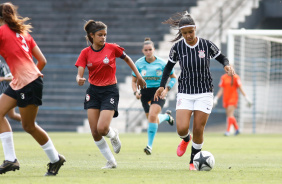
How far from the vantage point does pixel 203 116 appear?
28.0 ft

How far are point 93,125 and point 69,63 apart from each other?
1520cm

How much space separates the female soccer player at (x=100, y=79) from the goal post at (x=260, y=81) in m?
14.0

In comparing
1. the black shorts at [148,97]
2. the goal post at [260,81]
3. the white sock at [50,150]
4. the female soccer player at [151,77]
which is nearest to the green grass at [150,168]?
the white sock at [50,150]

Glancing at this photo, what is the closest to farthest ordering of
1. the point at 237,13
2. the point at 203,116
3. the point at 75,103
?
the point at 203,116, the point at 75,103, the point at 237,13

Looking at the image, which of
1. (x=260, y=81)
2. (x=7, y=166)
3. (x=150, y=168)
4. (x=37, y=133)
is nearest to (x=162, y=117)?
(x=150, y=168)

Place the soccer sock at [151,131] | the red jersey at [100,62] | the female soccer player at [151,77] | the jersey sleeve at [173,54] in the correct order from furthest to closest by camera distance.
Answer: the female soccer player at [151,77] < the soccer sock at [151,131] < the red jersey at [100,62] < the jersey sleeve at [173,54]

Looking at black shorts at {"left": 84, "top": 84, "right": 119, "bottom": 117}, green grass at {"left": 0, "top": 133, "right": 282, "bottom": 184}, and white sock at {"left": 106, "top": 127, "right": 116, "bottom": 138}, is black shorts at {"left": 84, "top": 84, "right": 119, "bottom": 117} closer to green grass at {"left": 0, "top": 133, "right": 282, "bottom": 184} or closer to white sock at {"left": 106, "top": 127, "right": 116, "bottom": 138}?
white sock at {"left": 106, "top": 127, "right": 116, "bottom": 138}

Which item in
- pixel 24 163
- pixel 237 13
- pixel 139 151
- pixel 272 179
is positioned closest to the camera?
pixel 272 179

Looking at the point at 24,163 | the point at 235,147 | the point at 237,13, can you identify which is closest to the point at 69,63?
the point at 237,13

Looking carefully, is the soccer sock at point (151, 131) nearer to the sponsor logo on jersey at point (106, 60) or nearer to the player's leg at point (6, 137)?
the sponsor logo on jersey at point (106, 60)

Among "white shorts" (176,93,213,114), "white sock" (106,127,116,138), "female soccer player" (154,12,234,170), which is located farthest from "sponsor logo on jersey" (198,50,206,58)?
"white sock" (106,127,116,138)

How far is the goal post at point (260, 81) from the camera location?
75.2ft

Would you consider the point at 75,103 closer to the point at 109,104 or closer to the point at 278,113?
the point at 278,113

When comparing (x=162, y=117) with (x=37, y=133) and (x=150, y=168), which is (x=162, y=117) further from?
(x=37, y=133)
